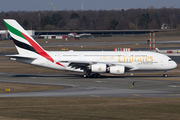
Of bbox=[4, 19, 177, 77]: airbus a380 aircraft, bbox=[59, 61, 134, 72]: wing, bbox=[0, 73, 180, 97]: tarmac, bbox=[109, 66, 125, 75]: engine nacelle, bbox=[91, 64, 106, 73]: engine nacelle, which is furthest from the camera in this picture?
bbox=[4, 19, 177, 77]: airbus a380 aircraft

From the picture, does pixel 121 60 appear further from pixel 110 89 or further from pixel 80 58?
pixel 110 89

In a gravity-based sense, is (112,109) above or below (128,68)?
below

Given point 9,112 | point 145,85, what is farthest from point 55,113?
point 145,85

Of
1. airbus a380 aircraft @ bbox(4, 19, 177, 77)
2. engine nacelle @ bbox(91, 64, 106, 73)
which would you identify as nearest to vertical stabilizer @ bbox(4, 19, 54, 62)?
airbus a380 aircraft @ bbox(4, 19, 177, 77)

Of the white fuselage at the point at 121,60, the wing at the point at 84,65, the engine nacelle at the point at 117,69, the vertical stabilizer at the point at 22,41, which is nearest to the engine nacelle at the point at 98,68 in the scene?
the wing at the point at 84,65

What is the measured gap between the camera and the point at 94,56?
164ft

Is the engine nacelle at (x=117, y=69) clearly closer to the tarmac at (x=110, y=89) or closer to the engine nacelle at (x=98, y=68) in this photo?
the engine nacelle at (x=98, y=68)

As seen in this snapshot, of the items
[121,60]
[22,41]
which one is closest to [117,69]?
[121,60]

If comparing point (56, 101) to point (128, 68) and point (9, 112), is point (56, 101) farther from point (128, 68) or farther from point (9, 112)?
point (128, 68)

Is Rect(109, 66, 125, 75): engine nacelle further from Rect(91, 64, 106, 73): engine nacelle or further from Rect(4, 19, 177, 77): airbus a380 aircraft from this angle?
Rect(4, 19, 177, 77): airbus a380 aircraft

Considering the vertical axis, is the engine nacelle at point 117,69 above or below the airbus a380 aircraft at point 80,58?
below

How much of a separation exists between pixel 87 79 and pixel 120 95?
49.1 feet

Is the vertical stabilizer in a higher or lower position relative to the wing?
higher

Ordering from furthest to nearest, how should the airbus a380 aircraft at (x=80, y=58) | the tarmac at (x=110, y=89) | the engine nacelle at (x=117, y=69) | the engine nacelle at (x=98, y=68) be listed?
the airbus a380 aircraft at (x=80, y=58)
the engine nacelle at (x=98, y=68)
the engine nacelle at (x=117, y=69)
the tarmac at (x=110, y=89)
